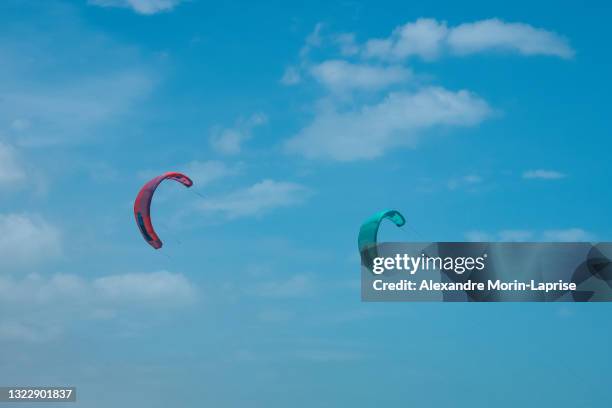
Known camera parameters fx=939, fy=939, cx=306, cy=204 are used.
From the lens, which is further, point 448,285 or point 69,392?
point 448,285

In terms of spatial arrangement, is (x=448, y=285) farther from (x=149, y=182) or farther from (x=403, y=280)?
(x=149, y=182)

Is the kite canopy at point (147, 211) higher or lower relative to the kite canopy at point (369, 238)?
higher

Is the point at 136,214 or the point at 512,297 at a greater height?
the point at 136,214

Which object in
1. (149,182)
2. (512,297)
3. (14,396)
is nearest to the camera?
(14,396)

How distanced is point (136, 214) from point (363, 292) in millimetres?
17636

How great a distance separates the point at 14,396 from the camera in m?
46.6

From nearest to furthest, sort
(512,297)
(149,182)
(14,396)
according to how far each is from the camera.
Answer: (14,396), (512,297), (149,182)

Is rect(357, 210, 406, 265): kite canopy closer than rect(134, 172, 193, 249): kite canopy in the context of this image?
Yes

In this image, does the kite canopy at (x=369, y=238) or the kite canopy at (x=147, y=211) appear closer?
the kite canopy at (x=369, y=238)

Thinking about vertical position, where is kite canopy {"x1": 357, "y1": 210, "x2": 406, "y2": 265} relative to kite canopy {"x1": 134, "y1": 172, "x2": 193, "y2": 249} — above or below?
below

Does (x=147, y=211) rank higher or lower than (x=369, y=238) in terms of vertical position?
higher

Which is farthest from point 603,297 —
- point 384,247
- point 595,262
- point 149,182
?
point 149,182

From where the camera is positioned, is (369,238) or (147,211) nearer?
(369,238)

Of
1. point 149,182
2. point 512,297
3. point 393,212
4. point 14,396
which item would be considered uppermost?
point 149,182
